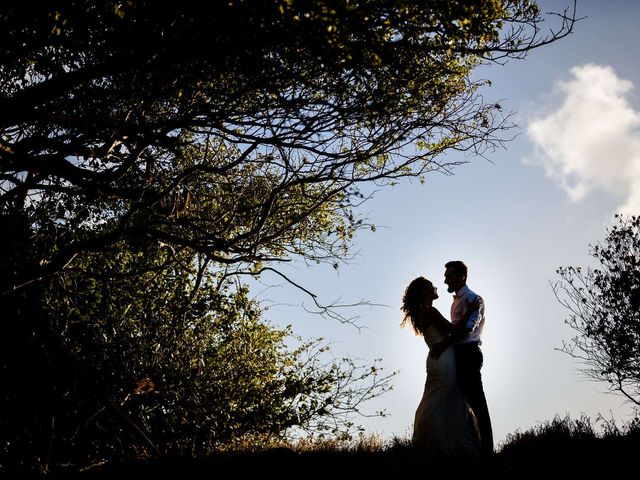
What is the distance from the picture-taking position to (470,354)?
9.17 meters

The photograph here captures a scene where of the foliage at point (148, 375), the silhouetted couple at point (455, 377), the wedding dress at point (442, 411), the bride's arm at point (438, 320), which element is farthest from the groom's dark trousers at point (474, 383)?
the foliage at point (148, 375)

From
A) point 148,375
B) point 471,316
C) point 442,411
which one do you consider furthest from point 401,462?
point 148,375

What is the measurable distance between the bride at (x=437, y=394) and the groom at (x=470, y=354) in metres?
0.10

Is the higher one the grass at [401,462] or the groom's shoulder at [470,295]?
the groom's shoulder at [470,295]

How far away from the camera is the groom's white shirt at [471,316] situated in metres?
9.16

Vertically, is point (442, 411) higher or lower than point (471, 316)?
lower

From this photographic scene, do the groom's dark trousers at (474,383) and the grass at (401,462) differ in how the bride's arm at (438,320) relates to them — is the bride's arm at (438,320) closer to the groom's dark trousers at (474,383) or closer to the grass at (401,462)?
the groom's dark trousers at (474,383)

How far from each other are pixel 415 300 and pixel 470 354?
137 cm

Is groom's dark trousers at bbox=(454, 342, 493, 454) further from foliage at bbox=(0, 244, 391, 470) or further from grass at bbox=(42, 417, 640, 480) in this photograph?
foliage at bbox=(0, 244, 391, 470)

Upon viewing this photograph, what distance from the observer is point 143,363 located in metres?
11.9

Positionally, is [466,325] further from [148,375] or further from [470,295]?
[148,375]

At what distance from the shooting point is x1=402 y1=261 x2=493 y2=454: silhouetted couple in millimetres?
9016

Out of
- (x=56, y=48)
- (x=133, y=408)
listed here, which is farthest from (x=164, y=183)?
(x=133, y=408)

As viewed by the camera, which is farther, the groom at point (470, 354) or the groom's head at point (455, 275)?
the groom's head at point (455, 275)
